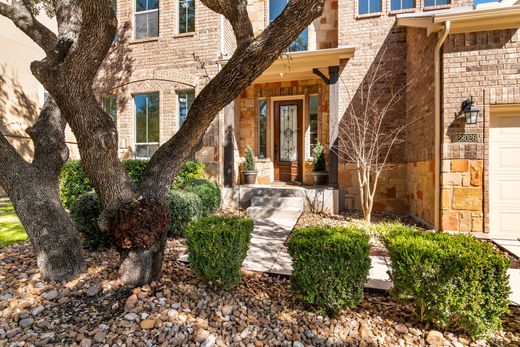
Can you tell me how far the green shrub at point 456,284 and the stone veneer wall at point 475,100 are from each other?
2.84 meters

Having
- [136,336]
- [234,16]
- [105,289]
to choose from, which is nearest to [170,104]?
[234,16]

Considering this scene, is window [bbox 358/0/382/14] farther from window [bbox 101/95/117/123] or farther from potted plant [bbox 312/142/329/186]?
window [bbox 101/95/117/123]

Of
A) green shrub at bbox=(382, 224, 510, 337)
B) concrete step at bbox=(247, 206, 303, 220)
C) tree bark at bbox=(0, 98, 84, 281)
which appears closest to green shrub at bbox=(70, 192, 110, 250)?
tree bark at bbox=(0, 98, 84, 281)

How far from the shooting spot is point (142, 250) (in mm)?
2693

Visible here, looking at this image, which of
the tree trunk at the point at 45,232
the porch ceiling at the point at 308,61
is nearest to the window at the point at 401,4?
the porch ceiling at the point at 308,61

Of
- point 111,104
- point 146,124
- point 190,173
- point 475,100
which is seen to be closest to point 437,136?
point 475,100

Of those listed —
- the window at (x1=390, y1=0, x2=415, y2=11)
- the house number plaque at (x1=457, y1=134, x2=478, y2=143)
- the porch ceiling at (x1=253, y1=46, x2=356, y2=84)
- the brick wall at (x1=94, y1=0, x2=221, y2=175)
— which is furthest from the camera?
Answer: the brick wall at (x1=94, y1=0, x2=221, y2=175)

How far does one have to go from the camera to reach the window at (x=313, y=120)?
320 inches

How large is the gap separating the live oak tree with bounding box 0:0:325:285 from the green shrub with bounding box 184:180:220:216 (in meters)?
2.62

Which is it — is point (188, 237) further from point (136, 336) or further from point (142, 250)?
point (136, 336)

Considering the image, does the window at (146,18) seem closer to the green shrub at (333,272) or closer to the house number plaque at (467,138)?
the house number plaque at (467,138)

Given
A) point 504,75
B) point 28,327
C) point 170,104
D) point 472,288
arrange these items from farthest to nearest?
point 170,104 → point 504,75 → point 28,327 → point 472,288

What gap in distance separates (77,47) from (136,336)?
2369 mm

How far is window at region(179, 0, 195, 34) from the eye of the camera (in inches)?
293
